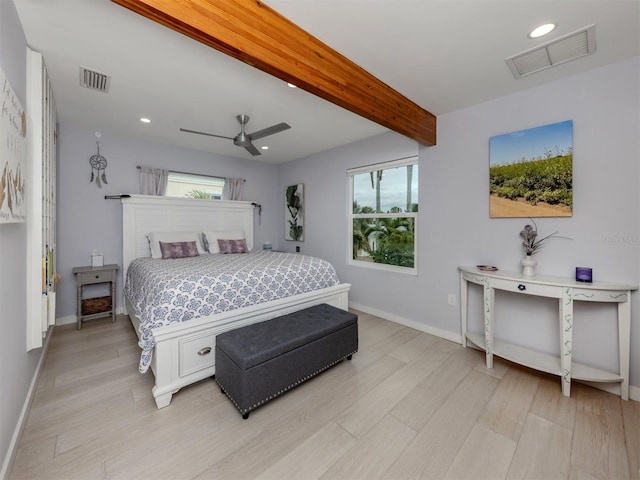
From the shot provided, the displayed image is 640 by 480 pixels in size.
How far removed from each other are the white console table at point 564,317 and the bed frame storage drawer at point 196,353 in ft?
7.73

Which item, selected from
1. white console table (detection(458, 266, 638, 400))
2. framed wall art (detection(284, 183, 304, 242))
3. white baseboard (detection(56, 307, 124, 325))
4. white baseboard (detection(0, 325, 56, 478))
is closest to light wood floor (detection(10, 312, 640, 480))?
white baseboard (detection(0, 325, 56, 478))

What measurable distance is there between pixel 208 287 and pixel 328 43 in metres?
1.99

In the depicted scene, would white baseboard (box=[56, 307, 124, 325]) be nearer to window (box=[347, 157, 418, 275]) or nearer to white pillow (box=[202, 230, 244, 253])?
white pillow (box=[202, 230, 244, 253])

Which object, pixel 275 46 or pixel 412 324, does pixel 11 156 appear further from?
pixel 412 324

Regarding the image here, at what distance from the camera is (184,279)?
2.13 m

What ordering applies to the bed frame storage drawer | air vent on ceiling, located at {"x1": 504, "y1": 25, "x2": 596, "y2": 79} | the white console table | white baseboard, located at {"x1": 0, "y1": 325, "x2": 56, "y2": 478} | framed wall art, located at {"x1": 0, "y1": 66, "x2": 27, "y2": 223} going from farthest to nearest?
the bed frame storage drawer, the white console table, air vent on ceiling, located at {"x1": 504, "y1": 25, "x2": 596, "y2": 79}, white baseboard, located at {"x1": 0, "y1": 325, "x2": 56, "y2": 478}, framed wall art, located at {"x1": 0, "y1": 66, "x2": 27, "y2": 223}

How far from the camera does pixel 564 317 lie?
1969mm

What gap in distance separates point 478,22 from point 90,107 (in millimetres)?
3580

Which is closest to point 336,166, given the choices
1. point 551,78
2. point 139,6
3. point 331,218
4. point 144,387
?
point 331,218

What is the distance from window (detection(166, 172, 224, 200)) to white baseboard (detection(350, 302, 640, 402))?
299cm

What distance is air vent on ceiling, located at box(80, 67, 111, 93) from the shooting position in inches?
85.6

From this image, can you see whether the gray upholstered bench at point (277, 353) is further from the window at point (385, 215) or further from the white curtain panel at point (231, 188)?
the white curtain panel at point (231, 188)

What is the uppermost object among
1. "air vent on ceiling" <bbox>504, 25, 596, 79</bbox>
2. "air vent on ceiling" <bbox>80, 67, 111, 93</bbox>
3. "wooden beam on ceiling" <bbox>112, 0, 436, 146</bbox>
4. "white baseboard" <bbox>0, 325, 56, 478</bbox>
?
"air vent on ceiling" <bbox>80, 67, 111, 93</bbox>

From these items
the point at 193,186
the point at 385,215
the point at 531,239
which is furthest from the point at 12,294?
the point at 531,239
